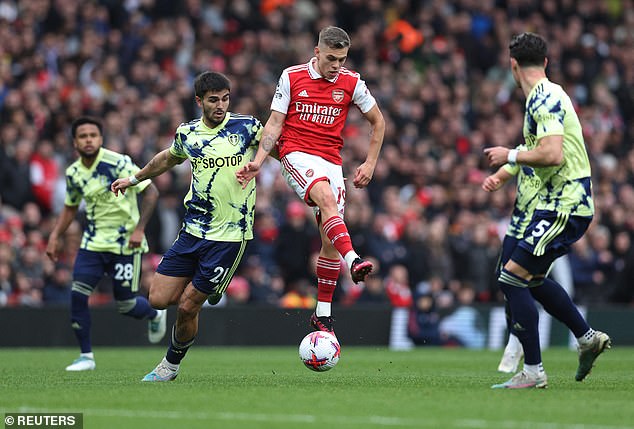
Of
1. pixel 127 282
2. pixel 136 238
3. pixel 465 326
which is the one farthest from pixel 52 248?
pixel 465 326

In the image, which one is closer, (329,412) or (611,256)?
(329,412)

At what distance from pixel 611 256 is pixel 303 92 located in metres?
12.3

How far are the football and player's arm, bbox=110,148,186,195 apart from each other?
1983 millimetres

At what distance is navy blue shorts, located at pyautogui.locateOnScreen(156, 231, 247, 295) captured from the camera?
34.7ft

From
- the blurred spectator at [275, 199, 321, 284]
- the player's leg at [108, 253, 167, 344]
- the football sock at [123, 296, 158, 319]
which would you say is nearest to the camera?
the player's leg at [108, 253, 167, 344]

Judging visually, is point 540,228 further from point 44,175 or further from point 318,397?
point 44,175

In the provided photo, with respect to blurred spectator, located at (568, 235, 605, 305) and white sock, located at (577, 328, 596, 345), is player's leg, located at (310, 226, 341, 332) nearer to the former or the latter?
white sock, located at (577, 328, 596, 345)

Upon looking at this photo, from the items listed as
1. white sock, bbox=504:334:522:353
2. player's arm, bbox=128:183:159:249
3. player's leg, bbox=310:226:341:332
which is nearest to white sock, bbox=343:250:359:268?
player's leg, bbox=310:226:341:332

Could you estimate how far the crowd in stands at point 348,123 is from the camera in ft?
62.5

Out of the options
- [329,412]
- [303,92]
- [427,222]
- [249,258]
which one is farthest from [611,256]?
[329,412]

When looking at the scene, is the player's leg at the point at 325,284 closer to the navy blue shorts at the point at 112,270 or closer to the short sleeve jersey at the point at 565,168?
the short sleeve jersey at the point at 565,168

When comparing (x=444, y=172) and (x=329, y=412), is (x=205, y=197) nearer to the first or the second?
(x=329, y=412)

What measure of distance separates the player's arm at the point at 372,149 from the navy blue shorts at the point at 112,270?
388 cm

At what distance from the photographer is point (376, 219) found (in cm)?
2100
